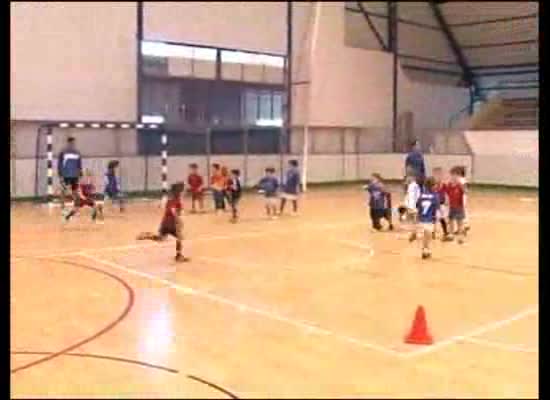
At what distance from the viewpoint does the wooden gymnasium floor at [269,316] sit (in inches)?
207

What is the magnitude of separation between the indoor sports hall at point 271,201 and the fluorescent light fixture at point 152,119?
77 mm

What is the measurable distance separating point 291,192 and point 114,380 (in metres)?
12.5

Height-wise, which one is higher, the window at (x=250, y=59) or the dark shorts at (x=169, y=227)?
the window at (x=250, y=59)

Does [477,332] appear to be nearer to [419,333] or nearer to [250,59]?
[419,333]

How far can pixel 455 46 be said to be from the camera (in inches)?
1329

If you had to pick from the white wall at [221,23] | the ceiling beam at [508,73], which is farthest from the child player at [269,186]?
the ceiling beam at [508,73]

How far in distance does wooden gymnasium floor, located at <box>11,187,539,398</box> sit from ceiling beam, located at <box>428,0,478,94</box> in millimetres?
20988

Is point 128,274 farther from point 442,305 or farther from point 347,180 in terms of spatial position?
point 347,180

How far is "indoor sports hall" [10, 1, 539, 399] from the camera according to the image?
5.86 m

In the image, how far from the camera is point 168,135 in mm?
23641

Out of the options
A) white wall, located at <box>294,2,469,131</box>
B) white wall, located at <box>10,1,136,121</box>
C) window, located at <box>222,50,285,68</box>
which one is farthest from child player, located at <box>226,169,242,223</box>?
white wall, located at <box>294,2,469,131</box>

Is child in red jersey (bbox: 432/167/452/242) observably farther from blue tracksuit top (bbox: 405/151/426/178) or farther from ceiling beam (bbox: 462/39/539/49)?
ceiling beam (bbox: 462/39/539/49)

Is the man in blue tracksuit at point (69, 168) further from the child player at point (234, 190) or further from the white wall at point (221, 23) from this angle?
the white wall at point (221, 23)
